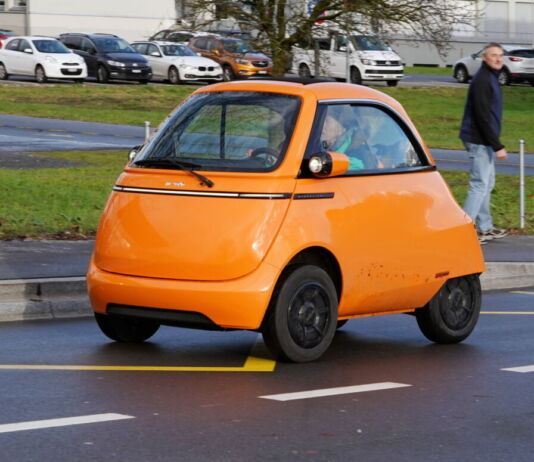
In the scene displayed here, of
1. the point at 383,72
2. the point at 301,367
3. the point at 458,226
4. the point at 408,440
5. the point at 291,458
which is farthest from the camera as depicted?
the point at 383,72

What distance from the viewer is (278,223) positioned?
8.81m

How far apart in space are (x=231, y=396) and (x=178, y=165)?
1854mm

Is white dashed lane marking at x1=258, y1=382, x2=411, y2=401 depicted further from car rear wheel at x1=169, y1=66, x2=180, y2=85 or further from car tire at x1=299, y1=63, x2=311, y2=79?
car rear wheel at x1=169, y1=66, x2=180, y2=85

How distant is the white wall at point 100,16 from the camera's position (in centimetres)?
7181

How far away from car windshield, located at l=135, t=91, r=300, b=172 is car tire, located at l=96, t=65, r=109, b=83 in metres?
40.7

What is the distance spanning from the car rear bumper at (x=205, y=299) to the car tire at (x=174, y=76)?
42.2m

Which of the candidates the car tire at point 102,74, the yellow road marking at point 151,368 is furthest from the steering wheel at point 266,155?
the car tire at point 102,74

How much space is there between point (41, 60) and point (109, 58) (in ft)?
Answer: 9.52

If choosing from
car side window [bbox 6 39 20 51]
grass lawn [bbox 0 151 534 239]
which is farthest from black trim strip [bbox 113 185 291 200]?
car side window [bbox 6 39 20 51]

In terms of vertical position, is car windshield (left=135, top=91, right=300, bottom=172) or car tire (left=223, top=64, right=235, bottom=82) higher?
car windshield (left=135, top=91, right=300, bottom=172)

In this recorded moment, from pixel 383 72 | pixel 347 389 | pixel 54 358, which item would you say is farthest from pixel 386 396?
pixel 383 72

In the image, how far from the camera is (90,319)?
36.4ft

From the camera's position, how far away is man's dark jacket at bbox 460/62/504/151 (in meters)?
15.2

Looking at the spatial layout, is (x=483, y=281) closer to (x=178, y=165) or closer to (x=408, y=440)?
(x=178, y=165)
